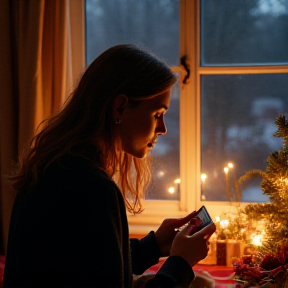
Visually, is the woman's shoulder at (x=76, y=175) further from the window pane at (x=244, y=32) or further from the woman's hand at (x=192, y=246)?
the window pane at (x=244, y=32)

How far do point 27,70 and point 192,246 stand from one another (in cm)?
118

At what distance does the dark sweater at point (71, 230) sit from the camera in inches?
35.4

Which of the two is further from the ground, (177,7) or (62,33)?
(177,7)

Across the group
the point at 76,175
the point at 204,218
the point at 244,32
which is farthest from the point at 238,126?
the point at 76,175

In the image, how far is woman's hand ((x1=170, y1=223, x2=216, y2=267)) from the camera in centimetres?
107

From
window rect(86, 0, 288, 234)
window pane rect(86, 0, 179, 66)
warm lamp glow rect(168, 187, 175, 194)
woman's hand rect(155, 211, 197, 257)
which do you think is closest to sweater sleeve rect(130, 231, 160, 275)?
woman's hand rect(155, 211, 197, 257)

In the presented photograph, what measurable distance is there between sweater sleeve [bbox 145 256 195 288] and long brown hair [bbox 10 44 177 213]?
0.75 feet

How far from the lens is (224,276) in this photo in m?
1.80

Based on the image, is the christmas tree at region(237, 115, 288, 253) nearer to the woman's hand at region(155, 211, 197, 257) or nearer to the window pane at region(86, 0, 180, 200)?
the woman's hand at region(155, 211, 197, 257)

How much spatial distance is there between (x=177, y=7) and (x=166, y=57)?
0.22 metres

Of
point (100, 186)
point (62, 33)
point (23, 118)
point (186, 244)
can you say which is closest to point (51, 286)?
point (100, 186)

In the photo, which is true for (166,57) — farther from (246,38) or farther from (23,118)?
(23,118)

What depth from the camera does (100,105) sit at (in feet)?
3.37

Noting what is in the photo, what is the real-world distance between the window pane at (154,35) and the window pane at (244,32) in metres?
0.14
